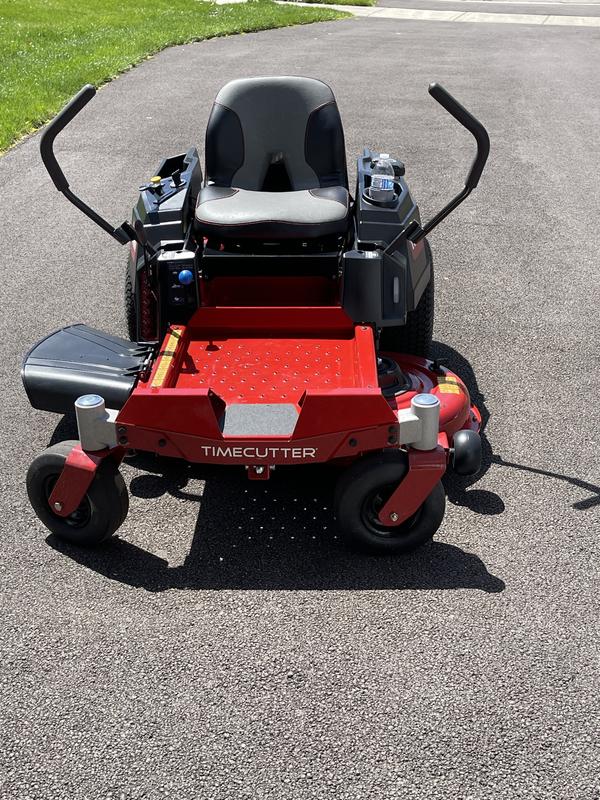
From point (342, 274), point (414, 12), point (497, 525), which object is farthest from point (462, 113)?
point (414, 12)

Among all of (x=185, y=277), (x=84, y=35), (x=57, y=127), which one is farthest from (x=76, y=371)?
(x=84, y=35)

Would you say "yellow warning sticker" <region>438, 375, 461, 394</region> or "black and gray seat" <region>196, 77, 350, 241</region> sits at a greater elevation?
"black and gray seat" <region>196, 77, 350, 241</region>

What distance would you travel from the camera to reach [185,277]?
381cm

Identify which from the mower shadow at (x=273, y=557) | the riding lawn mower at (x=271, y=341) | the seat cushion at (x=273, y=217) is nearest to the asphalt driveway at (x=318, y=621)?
the mower shadow at (x=273, y=557)

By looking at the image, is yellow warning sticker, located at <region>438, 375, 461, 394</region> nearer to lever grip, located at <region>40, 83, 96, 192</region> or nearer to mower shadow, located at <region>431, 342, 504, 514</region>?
mower shadow, located at <region>431, 342, 504, 514</region>

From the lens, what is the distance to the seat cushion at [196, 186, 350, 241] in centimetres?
401

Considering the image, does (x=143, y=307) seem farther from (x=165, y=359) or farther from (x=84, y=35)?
(x=84, y=35)

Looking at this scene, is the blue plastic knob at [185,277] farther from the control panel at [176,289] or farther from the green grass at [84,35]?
the green grass at [84,35]

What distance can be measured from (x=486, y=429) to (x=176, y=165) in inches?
77.4

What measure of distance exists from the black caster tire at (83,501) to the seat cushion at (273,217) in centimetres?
121

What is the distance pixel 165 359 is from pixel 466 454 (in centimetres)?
111

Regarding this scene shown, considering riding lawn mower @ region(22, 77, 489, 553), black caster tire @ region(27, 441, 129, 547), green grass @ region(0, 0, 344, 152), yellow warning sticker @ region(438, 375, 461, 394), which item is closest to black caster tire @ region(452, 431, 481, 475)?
riding lawn mower @ region(22, 77, 489, 553)

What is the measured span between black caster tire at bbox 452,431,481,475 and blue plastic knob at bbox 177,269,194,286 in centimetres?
120

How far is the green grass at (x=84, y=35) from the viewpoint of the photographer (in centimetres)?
940
